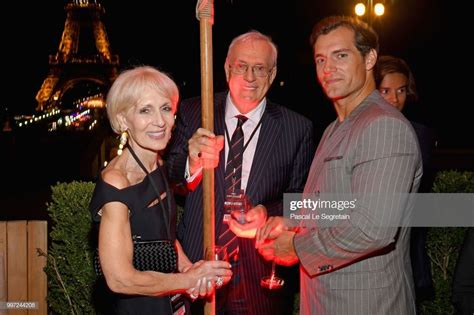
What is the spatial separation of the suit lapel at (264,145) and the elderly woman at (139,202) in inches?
40.9

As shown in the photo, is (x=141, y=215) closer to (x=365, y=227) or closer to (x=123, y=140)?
(x=123, y=140)

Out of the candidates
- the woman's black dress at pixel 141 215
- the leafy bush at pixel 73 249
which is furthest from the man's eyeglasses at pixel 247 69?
the leafy bush at pixel 73 249

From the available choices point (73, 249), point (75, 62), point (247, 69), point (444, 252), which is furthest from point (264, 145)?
point (75, 62)

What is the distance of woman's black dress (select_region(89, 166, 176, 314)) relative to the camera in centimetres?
257

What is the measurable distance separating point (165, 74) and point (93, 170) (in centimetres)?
1373

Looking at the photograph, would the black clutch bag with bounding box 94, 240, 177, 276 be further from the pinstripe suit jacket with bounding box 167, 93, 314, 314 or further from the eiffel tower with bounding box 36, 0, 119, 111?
the eiffel tower with bounding box 36, 0, 119, 111

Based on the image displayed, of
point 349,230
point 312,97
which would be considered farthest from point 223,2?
point 312,97

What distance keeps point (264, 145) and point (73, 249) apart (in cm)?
241

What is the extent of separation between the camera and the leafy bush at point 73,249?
17.3ft

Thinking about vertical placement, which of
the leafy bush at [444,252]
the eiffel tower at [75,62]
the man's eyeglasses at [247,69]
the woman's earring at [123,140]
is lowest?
the leafy bush at [444,252]

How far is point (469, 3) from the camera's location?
38469 mm

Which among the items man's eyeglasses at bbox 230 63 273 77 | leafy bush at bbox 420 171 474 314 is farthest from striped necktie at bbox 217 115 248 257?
leafy bush at bbox 420 171 474 314

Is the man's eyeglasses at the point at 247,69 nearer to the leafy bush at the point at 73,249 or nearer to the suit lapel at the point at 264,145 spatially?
the suit lapel at the point at 264,145

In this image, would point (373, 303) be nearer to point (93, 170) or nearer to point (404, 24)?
point (93, 170)
